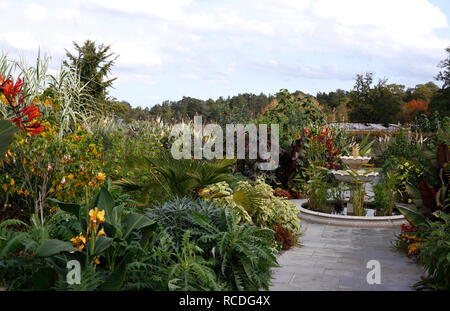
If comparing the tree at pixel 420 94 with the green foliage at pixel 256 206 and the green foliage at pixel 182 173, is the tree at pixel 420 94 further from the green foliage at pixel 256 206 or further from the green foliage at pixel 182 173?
the green foliage at pixel 182 173

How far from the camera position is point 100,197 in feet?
11.1

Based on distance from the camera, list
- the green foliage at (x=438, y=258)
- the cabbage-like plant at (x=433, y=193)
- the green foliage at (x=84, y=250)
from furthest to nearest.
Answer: the cabbage-like plant at (x=433, y=193) → the green foliage at (x=438, y=258) → the green foliage at (x=84, y=250)

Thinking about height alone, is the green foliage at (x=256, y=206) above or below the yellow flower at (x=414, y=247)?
above

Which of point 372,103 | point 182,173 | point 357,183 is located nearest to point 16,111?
point 182,173

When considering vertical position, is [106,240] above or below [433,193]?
below

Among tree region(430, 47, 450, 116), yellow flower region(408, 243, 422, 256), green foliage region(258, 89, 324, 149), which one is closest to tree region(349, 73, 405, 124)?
tree region(430, 47, 450, 116)

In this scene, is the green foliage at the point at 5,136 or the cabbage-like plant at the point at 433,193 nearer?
the green foliage at the point at 5,136

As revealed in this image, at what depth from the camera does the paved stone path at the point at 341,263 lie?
380 centimetres

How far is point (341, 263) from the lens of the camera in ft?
14.6

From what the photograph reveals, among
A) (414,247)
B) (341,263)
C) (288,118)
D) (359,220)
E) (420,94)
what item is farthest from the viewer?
(420,94)

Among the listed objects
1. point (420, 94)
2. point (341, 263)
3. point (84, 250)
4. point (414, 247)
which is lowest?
point (341, 263)

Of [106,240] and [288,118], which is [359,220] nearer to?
[106,240]

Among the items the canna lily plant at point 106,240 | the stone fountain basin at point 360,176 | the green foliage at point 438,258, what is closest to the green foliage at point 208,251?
the canna lily plant at point 106,240

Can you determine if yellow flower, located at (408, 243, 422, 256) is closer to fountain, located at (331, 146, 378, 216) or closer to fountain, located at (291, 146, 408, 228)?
fountain, located at (291, 146, 408, 228)
